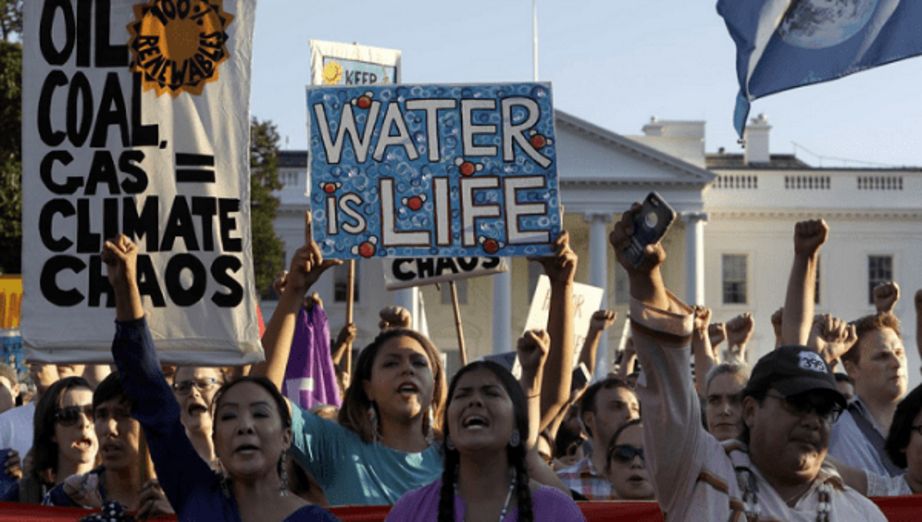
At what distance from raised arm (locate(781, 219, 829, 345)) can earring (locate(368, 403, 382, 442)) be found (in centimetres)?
141

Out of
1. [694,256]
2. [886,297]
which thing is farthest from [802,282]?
[694,256]

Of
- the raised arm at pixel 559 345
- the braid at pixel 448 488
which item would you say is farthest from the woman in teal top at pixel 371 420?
the braid at pixel 448 488

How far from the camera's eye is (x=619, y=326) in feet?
166

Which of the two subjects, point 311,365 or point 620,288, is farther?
point 620,288

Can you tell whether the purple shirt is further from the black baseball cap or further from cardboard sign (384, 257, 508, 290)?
→ cardboard sign (384, 257, 508, 290)

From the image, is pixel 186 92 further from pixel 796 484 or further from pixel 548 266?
pixel 796 484

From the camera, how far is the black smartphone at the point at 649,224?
319 centimetres

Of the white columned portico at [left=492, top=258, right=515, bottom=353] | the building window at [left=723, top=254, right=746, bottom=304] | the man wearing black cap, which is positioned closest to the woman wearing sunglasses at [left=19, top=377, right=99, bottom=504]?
the man wearing black cap

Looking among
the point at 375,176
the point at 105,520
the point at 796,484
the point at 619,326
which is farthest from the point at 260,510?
the point at 619,326

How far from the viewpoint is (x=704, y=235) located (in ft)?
174

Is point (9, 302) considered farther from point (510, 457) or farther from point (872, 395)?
point (510, 457)

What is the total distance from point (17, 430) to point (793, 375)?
4.32 meters

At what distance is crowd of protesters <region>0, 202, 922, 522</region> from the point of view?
340cm

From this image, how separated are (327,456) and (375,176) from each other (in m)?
2.12
